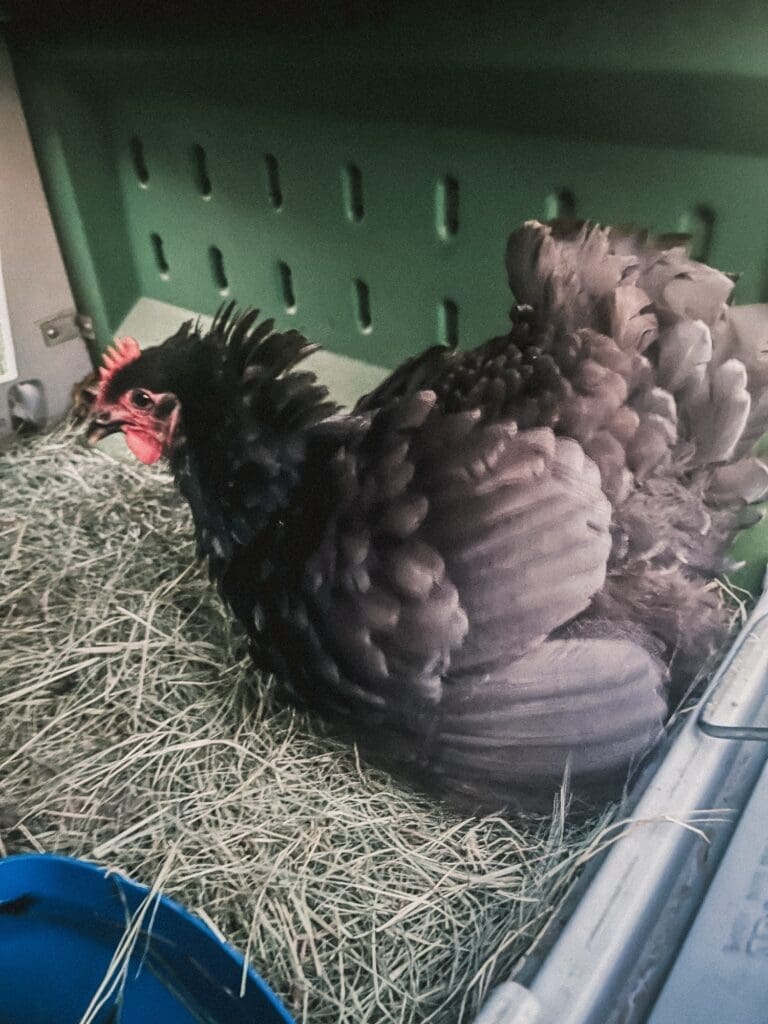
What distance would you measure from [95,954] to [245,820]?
0.60 ft

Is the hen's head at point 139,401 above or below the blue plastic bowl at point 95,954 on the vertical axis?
above

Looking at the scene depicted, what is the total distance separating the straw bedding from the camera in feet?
2.13

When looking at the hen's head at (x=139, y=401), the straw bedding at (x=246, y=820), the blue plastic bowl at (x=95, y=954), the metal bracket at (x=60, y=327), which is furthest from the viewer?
the metal bracket at (x=60, y=327)

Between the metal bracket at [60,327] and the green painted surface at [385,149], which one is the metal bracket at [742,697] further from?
the metal bracket at [60,327]

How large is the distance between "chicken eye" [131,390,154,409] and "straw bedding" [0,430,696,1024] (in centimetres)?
28

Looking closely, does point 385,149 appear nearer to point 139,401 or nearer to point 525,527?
point 139,401

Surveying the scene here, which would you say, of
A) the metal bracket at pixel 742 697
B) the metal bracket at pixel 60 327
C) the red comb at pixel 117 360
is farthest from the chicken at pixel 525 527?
the metal bracket at pixel 60 327

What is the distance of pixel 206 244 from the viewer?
3.57ft

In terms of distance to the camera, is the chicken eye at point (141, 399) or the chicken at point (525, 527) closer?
the chicken at point (525, 527)

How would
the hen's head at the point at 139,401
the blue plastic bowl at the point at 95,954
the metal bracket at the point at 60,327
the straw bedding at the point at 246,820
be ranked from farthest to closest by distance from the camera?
the metal bracket at the point at 60,327
the hen's head at the point at 139,401
the straw bedding at the point at 246,820
the blue plastic bowl at the point at 95,954

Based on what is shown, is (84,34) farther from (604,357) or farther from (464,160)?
(604,357)

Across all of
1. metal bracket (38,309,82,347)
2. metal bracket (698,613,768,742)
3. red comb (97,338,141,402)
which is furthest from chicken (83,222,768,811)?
metal bracket (38,309,82,347)

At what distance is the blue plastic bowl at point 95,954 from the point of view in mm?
538

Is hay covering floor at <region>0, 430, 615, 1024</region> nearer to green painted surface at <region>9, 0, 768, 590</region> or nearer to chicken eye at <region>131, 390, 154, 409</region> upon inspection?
chicken eye at <region>131, 390, 154, 409</region>
